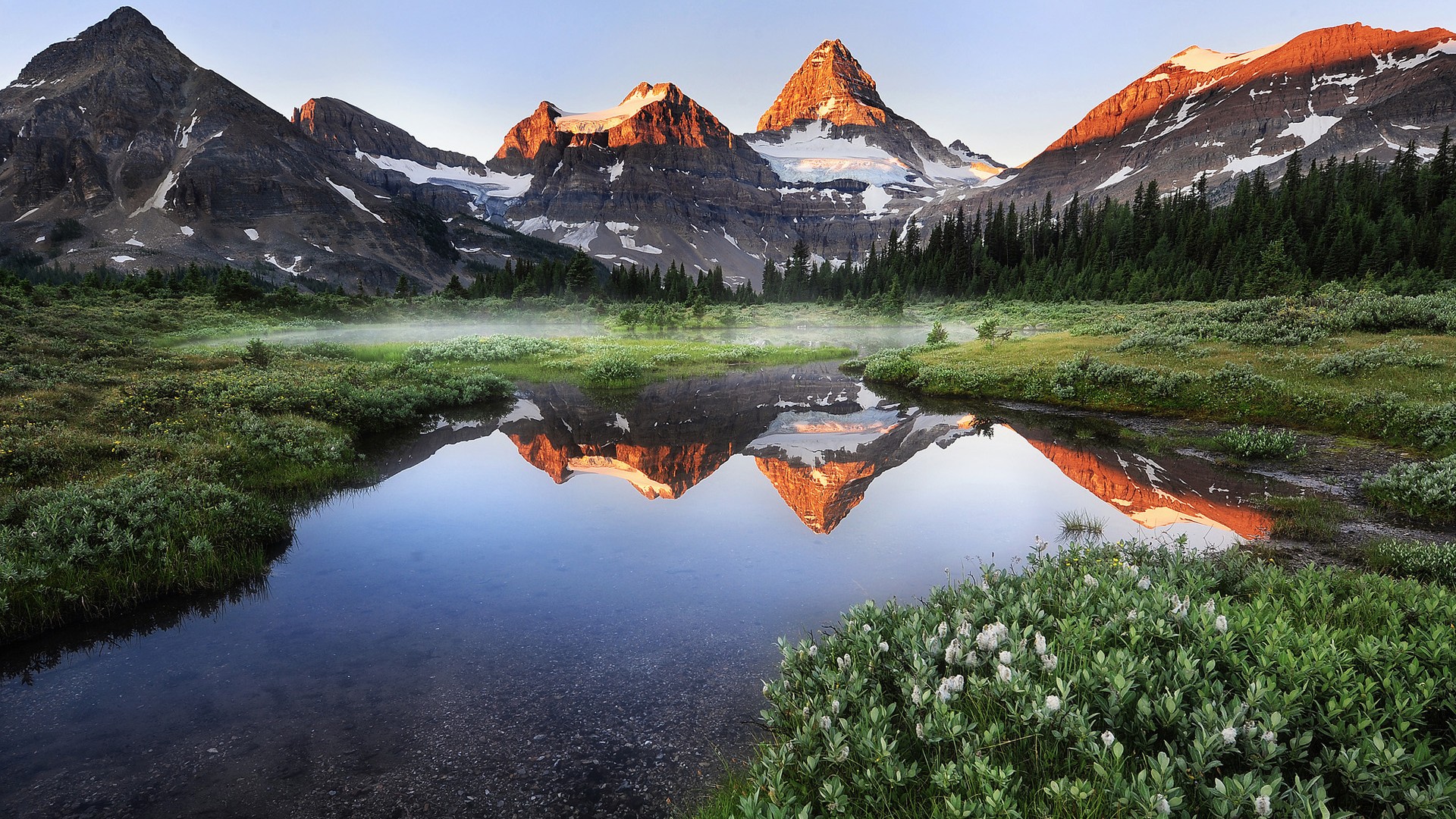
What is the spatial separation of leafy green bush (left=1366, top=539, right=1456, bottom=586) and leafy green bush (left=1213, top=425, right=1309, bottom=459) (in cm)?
708

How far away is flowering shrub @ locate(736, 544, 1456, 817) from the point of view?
3.13 metres

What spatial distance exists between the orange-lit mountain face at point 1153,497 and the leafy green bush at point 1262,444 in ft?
7.61

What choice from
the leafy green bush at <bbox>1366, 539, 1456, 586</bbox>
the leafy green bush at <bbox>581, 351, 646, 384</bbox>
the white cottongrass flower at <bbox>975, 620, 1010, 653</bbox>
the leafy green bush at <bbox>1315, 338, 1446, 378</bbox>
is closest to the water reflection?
the leafy green bush at <bbox>1366, 539, 1456, 586</bbox>

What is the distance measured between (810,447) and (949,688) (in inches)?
593

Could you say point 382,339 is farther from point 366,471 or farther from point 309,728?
point 309,728

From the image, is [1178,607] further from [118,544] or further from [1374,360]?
[1374,360]

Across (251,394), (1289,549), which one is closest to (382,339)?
(251,394)

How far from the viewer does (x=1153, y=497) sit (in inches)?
507

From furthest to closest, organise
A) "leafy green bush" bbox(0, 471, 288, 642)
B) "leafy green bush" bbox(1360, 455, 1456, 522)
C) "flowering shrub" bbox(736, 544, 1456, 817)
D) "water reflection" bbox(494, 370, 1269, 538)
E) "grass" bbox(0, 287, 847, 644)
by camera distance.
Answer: "water reflection" bbox(494, 370, 1269, 538) < "leafy green bush" bbox(1360, 455, 1456, 522) < "grass" bbox(0, 287, 847, 644) < "leafy green bush" bbox(0, 471, 288, 642) < "flowering shrub" bbox(736, 544, 1456, 817)

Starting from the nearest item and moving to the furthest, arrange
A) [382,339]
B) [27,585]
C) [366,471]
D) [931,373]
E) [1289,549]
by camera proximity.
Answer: [27,585], [1289,549], [366,471], [931,373], [382,339]

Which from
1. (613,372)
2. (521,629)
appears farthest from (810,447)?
(613,372)

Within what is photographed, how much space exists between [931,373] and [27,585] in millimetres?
30479

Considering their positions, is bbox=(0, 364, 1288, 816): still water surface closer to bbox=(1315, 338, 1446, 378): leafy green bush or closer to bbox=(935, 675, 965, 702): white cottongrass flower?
bbox=(935, 675, 965, 702): white cottongrass flower

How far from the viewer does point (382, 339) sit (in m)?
50.6
